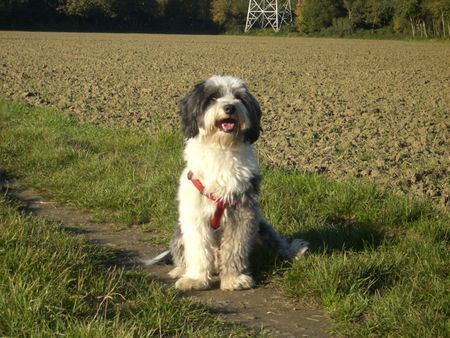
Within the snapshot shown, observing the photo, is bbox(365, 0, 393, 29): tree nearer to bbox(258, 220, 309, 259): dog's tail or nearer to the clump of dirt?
the clump of dirt

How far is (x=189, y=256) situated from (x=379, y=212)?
2.31 m

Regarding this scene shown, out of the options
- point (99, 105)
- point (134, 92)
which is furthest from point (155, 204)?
point (134, 92)

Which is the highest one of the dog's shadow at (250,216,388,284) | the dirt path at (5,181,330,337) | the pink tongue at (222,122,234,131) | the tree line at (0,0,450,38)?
the tree line at (0,0,450,38)

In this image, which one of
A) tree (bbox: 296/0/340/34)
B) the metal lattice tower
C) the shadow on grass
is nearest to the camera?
the shadow on grass

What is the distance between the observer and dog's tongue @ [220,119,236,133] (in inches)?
171

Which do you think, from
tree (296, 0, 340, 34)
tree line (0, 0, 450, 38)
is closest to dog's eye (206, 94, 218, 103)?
tree line (0, 0, 450, 38)

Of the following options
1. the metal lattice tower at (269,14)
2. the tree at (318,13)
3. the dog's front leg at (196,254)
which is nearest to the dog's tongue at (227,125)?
the dog's front leg at (196,254)

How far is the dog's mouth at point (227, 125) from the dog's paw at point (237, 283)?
44.7 inches

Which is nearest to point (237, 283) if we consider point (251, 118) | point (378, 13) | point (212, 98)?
point (251, 118)

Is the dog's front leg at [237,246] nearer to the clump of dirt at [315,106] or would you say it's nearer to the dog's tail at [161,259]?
the dog's tail at [161,259]

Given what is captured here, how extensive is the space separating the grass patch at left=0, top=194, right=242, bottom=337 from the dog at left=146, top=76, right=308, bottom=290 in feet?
1.65

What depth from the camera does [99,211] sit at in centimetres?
624

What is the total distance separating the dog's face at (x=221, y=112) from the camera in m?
4.34

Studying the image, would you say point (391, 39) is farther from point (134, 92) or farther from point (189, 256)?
point (189, 256)
